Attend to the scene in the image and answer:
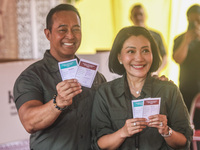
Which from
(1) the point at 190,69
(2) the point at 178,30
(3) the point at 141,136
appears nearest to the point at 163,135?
(3) the point at 141,136

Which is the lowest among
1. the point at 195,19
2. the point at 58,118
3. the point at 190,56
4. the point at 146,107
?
the point at 58,118

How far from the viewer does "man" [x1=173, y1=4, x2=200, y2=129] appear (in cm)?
256

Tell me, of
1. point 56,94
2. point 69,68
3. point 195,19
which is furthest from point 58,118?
point 195,19

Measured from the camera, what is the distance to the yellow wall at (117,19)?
3.87 metres

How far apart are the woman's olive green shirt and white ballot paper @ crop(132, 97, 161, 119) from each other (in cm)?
17

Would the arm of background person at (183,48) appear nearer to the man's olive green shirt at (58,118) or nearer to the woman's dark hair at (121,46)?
the woman's dark hair at (121,46)

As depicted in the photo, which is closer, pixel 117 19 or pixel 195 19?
pixel 195 19

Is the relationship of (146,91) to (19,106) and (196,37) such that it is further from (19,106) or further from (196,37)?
(196,37)

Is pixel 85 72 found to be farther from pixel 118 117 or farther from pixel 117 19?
pixel 117 19

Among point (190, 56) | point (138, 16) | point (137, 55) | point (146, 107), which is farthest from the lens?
point (138, 16)

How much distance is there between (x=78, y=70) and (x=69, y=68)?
0.05m

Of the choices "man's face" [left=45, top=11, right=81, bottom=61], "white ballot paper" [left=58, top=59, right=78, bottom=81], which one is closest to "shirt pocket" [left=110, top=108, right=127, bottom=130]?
"white ballot paper" [left=58, top=59, right=78, bottom=81]

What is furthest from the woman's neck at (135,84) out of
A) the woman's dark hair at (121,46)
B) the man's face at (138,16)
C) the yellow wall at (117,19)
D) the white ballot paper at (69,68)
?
the yellow wall at (117,19)

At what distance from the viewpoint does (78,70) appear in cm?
158
